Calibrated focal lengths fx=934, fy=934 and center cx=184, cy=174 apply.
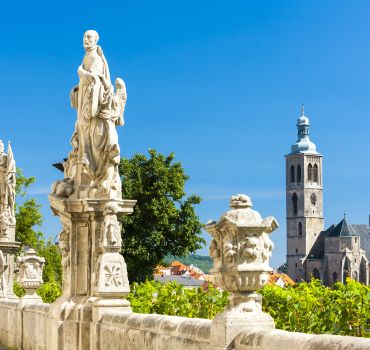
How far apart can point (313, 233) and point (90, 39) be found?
169 metres

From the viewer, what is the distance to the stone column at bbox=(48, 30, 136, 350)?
11.0 meters

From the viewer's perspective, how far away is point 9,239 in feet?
72.3

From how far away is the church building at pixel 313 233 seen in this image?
164 meters

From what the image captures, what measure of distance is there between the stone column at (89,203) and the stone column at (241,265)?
4.04 meters

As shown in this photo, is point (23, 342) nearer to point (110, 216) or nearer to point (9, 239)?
point (110, 216)

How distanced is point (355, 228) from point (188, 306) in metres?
165

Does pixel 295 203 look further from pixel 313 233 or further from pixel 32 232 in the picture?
pixel 32 232

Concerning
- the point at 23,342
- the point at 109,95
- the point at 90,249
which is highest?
the point at 109,95

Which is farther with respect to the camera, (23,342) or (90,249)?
(23,342)

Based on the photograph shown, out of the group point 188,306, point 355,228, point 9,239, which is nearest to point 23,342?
point 188,306

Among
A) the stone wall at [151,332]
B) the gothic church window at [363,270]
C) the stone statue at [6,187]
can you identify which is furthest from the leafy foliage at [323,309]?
the gothic church window at [363,270]

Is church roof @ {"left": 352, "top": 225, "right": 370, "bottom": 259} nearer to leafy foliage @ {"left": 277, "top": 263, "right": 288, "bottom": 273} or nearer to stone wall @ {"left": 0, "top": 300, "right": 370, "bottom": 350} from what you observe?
leafy foliage @ {"left": 277, "top": 263, "right": 288, "bottom": 273}

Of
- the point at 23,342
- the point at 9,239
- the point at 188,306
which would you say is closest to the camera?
the point at 188,306

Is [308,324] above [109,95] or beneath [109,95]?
beneath
